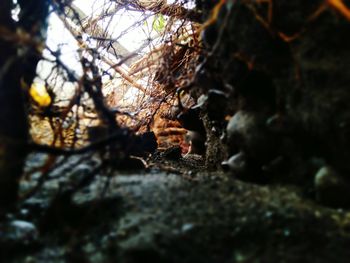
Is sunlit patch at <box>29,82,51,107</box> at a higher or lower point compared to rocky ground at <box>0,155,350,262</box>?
higher

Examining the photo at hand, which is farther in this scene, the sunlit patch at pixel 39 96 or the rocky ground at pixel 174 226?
the sunlit patch at pixel 39 96

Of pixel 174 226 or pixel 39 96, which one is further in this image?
pixel 39 96

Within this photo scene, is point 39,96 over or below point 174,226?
over

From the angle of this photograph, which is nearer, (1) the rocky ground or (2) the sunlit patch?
(1) the rocky ground

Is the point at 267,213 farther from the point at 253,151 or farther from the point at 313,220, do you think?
the point at 253,151
